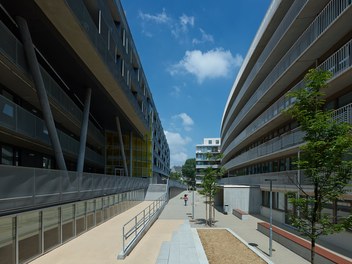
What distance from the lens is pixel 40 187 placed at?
1317 cm

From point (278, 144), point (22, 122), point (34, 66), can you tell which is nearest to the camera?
point (34, 66)

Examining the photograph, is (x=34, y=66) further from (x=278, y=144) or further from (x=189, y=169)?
(x=189, y=169)

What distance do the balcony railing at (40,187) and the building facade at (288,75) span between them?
27.4ft

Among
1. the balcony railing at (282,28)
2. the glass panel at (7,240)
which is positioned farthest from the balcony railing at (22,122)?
the balcony railing at (282,28)

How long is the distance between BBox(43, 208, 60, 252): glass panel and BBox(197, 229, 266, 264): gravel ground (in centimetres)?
651

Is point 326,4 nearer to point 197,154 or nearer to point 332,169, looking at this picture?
point 332,169

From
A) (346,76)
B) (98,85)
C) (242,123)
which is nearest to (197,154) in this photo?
(242,123)

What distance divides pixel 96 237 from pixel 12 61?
9569 mm

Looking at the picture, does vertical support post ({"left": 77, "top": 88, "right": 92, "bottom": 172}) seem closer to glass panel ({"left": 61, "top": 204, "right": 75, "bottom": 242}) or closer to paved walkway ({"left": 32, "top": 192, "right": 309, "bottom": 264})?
paved walkway ({"left": 32, "top": 192, "right": 309, "bottom": 264})

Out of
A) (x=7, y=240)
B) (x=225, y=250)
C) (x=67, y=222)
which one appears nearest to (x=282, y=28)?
(x=225, y=250)

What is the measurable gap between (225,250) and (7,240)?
8430mm

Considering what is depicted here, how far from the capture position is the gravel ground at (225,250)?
1291 cm

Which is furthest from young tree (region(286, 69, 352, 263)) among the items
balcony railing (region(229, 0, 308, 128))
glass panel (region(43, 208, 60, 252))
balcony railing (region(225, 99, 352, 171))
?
balcony railing (region(229, 0, 308, 128))

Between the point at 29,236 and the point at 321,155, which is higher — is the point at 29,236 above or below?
below
